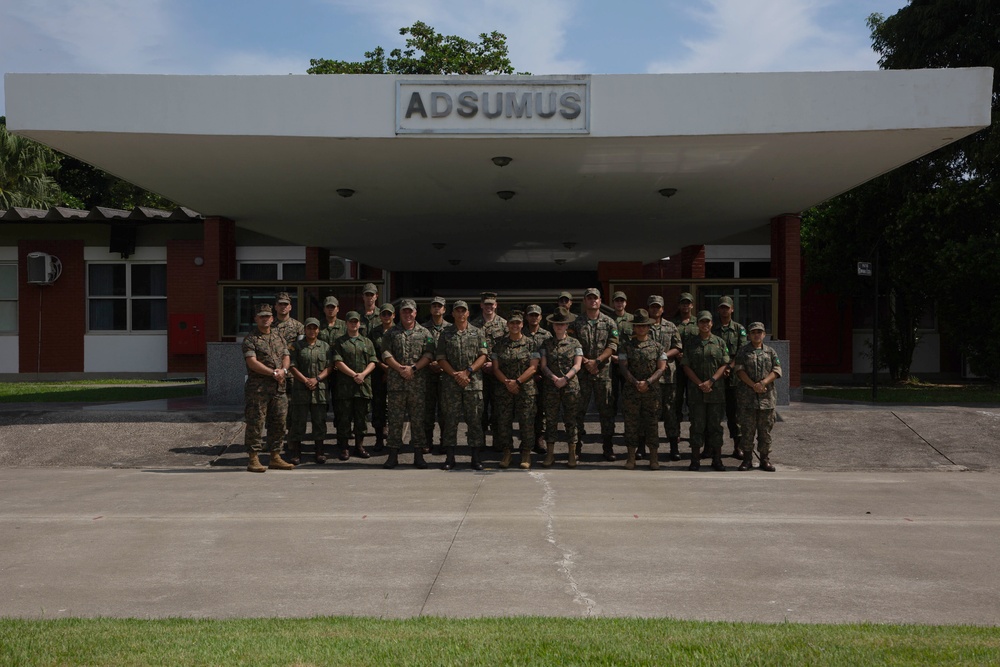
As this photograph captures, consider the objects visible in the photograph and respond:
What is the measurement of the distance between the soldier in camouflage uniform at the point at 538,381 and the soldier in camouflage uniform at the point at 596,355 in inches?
16.1

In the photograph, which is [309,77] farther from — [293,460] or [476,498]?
[476,498]

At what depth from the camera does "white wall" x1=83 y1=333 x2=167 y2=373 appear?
→ 71.6ft

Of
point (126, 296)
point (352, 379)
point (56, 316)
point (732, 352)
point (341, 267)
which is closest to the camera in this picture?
point (352, 379)

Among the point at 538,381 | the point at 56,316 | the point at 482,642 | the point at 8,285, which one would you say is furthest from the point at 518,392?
the point at 8,285

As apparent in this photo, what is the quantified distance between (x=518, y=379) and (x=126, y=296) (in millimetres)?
15695

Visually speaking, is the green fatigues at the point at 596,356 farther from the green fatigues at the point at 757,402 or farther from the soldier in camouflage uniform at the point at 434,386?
the soldier in camouflage uniform at the point at 434,386

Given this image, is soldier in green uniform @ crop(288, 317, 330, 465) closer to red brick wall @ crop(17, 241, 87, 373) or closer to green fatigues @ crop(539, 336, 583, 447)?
green fatigues @ crop(539, 336, 583, 447)

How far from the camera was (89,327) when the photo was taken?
71.9 feet

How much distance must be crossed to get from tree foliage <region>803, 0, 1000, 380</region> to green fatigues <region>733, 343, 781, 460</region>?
370 inches

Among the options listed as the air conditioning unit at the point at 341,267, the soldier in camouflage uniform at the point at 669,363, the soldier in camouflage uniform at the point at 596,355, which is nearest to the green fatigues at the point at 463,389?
the soldier in camouflage uniform at the point at 596,355

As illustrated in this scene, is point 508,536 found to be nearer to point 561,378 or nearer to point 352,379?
point 561,378

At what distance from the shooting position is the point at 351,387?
32.6 ft

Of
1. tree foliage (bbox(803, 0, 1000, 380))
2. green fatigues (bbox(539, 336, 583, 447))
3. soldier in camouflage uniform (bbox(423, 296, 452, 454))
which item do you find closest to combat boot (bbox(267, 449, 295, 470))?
soldier in camouflage uniform (bbox(423, 296, 452, 454))

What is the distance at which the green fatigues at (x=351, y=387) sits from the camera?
9906 mm
